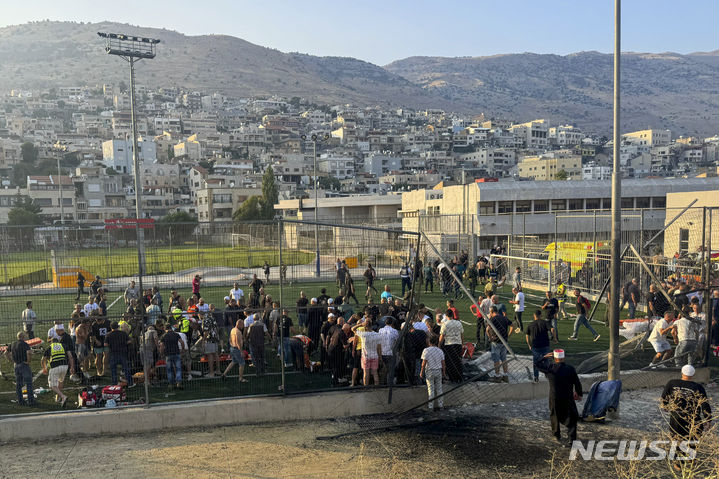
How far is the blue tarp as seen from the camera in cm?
869

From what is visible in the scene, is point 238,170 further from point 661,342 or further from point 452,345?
point 661,342

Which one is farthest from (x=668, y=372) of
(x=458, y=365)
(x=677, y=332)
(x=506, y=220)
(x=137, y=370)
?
(x=506, y=220)

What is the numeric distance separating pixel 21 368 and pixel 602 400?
1060cm

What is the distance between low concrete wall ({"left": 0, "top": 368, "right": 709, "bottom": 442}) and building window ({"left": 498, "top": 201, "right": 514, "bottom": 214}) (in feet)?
102

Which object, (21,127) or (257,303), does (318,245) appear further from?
(21,127)

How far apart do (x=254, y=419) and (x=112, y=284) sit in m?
16.0

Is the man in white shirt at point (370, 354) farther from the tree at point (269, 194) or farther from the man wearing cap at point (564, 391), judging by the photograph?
the tree at point (269, 194)

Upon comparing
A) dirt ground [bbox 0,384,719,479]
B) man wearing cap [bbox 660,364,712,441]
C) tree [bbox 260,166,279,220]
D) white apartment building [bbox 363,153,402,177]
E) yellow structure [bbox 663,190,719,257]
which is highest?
white apartment building [bbox 363,153,402,177]

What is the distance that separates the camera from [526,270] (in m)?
24.4

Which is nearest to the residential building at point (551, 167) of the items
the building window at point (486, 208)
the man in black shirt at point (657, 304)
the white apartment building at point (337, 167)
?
the white apartment building at point (337, 167)

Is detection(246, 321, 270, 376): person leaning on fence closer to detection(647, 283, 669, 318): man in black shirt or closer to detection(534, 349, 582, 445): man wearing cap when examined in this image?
detection(534, 349, 582, 445): man wearing cap

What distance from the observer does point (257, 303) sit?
1648cm

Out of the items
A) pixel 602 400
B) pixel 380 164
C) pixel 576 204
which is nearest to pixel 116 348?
pixel 602 400

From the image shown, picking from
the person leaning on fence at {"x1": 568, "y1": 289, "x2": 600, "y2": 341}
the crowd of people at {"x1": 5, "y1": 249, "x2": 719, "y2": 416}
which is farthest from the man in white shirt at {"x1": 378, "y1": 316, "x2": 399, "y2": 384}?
the person leaning on fence at {"x1": 568, "y1": 289, "x2": 600, "y2": 341}
